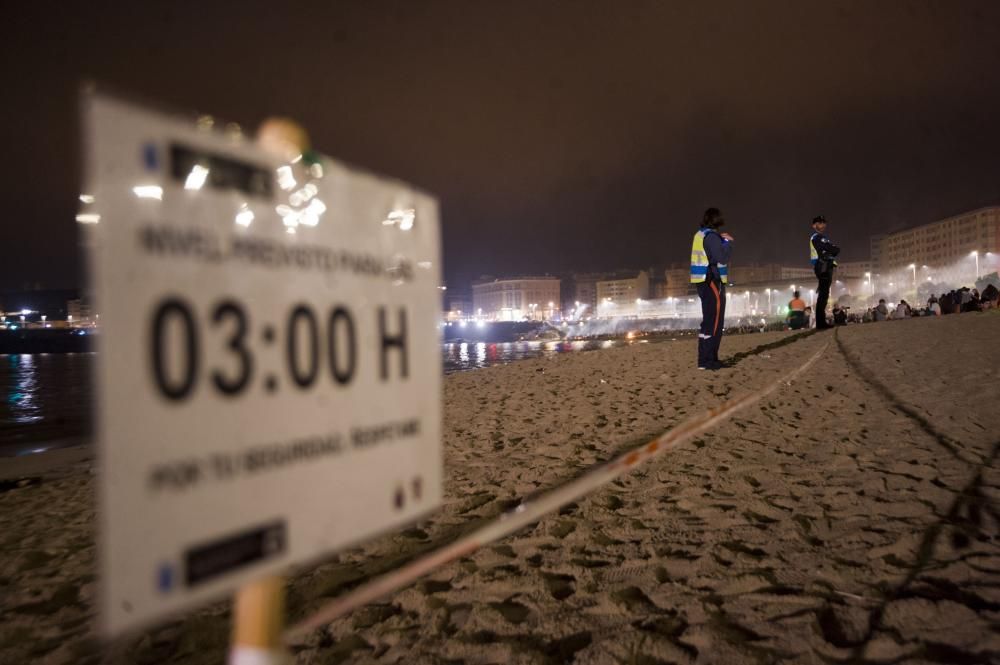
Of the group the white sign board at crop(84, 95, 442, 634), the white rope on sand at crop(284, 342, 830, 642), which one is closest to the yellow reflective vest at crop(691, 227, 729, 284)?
the white rope on sand at crop(284, 342, 830, 642)

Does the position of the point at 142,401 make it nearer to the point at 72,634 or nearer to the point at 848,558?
the point at 72,634

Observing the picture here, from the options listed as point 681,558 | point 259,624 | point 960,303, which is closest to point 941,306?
point 960,303

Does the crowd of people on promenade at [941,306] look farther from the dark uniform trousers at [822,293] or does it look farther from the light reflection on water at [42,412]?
the light reflection on water at [42,412]

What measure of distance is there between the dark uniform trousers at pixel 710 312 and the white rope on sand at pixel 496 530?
4.83 feet

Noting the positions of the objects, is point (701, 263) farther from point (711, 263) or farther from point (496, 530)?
point (496, 530)

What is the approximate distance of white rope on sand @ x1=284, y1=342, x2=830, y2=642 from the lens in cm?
184

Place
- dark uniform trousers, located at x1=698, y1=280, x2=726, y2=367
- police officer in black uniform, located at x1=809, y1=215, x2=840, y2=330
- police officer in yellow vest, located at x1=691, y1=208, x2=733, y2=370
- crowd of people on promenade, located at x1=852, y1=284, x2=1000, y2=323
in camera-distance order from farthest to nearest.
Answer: crowd of people on promenade, located at x1=852, y1=284, x2=1000, y2=323, police officer in black uniform, located at x1=809, y1=215, x2=840, y2=330, dark uniform trousers, located at x1=698, y1=280, x2=726, y2=367, police officer in yellow vest, located at x1=691, y1=208, x2=733, y2=370

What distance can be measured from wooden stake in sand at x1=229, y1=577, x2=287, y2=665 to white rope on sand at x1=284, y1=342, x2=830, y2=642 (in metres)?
0.15

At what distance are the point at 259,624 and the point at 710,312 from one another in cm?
901

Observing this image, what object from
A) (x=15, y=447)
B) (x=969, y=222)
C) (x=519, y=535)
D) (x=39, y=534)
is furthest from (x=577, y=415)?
(x=969, y=222)

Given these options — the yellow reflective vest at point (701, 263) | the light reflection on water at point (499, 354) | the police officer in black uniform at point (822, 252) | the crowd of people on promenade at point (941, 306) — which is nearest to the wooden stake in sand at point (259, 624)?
the yellow reflective vest at point (701, 263)

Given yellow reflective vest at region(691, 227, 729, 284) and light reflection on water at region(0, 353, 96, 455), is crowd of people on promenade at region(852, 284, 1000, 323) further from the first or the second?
light reflection on water at region(0, 353, 96, 455)

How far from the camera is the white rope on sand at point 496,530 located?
184cm

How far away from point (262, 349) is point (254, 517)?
373 millimetres
